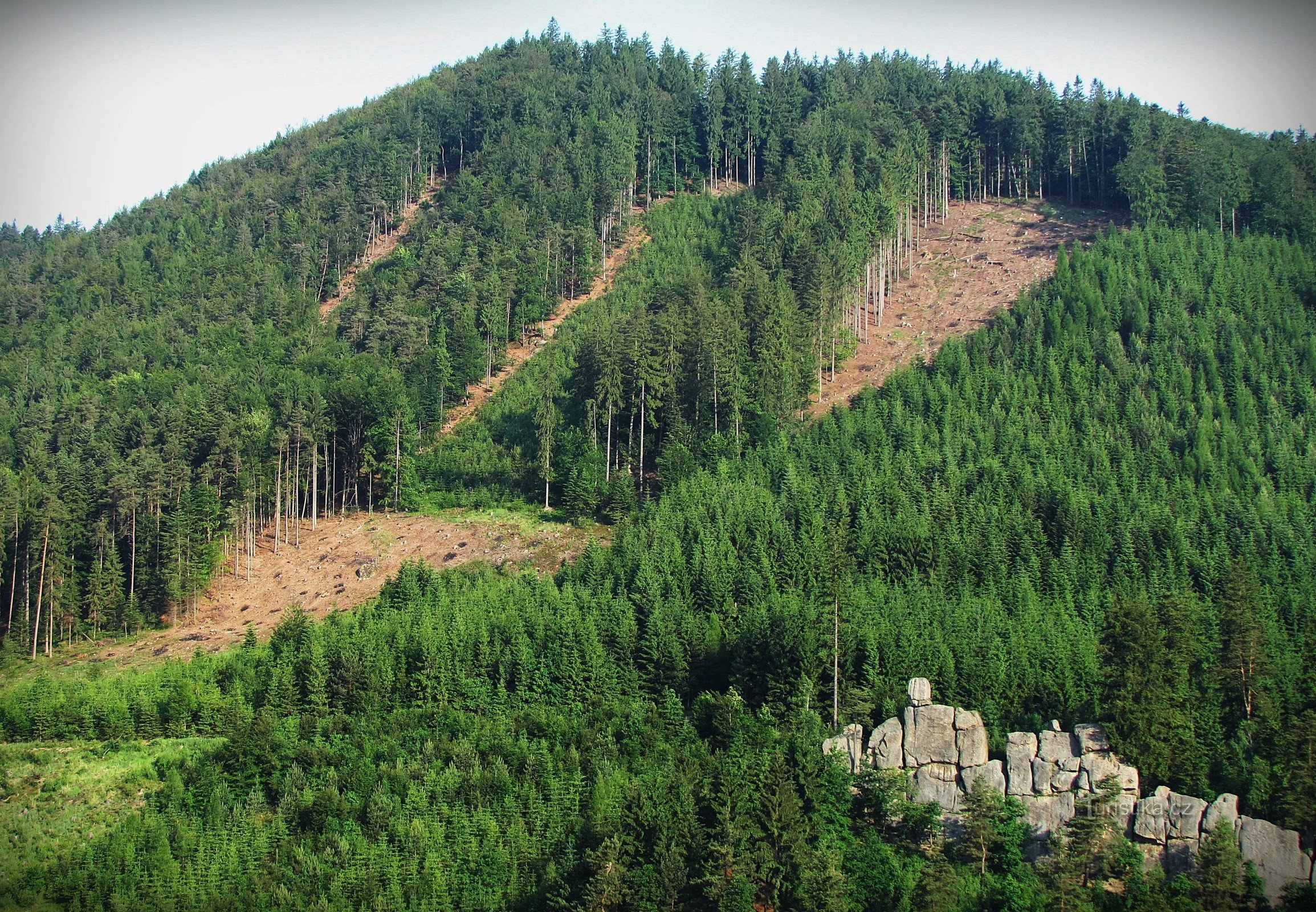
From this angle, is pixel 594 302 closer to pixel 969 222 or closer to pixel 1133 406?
pixel 969 222

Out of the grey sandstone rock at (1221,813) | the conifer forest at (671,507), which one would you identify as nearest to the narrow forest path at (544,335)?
the conifer forest at (671,507)

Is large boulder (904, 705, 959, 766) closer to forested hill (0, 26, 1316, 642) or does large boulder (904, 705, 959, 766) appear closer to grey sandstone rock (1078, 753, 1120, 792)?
grey sandstone rock (1078, 753, 1120, 792)

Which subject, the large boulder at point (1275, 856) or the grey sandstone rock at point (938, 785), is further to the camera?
the grey sandstone rock at point (938, 785)

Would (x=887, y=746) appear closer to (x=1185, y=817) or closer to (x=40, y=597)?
(x=1185, y=817)

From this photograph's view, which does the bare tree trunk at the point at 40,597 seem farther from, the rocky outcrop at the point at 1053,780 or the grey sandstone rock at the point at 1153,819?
the grey sandstone rock at the point at 1153,819

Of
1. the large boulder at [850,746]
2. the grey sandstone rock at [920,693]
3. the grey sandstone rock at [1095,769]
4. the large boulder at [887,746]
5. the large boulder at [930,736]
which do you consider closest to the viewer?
the grey sandstone rock at [1095,769]

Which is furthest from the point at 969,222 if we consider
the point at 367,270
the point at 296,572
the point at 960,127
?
the point at 296,572
